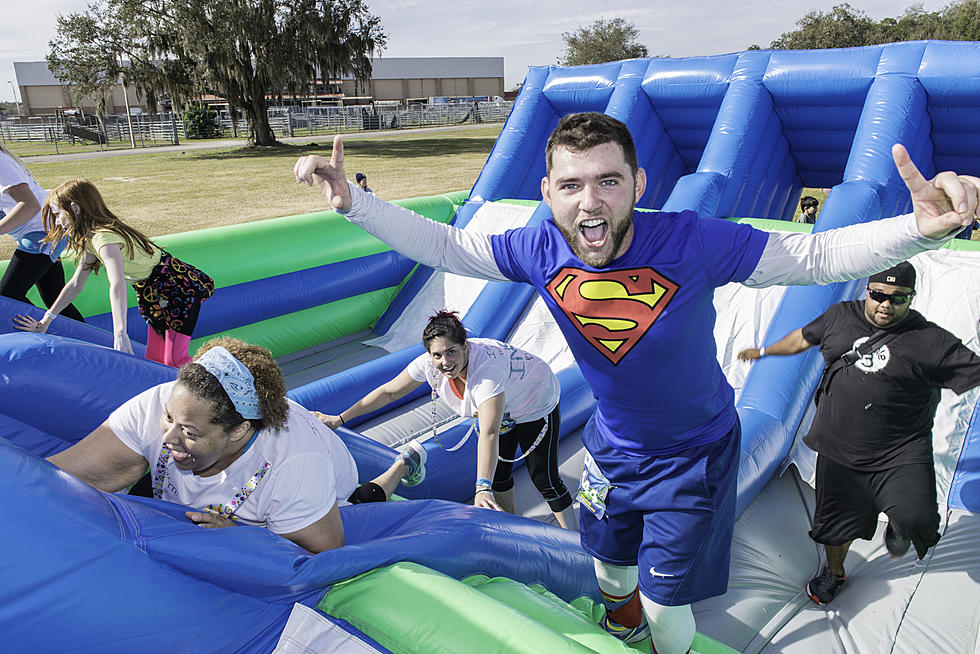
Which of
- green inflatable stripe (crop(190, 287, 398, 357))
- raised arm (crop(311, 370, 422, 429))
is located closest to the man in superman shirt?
raised arm (crop(311, 370, 422, 429))

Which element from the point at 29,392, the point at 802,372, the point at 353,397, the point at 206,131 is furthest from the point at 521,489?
the point at 206,131

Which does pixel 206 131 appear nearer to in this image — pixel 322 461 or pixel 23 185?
pixel 23 185

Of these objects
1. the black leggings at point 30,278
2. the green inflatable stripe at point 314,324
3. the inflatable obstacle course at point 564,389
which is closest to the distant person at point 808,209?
the inflatable obstacle course at point 564,389

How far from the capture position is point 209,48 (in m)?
15.8

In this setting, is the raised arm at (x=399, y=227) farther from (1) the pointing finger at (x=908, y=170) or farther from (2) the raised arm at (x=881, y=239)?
(1) the pointing finger at (x=908, y=170)

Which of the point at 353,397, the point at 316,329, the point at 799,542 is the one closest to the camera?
the point at 799,542

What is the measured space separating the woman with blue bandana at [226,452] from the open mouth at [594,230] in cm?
77

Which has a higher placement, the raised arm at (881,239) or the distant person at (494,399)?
the raised arm at (881,239)

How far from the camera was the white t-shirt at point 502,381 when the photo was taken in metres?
2.34

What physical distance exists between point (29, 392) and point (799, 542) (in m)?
2.60

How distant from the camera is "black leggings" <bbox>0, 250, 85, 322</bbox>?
10.6 ft

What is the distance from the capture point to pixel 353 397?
340 cm

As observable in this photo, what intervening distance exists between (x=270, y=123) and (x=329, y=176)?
83.3 feet

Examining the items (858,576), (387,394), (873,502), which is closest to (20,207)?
(387,394)
